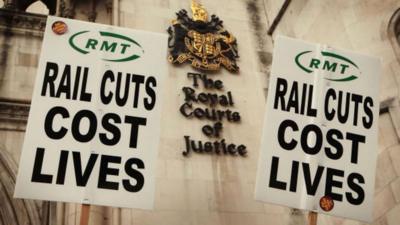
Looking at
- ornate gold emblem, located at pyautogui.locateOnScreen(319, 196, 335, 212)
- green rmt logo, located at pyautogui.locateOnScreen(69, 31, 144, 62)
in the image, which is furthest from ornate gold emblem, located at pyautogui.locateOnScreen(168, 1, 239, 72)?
ornate gold emblem, located at pyautogui.locateOnScreen(319, 196, 335, 212)

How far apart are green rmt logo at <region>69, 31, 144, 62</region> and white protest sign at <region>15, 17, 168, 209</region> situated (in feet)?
0.04

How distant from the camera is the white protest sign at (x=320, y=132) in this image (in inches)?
247

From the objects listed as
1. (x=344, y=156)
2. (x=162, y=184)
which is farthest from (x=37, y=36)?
(x=344, y=156)

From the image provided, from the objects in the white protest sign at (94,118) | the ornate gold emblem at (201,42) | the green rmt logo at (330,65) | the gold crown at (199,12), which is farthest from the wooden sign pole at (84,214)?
the gold crown at (199,12)

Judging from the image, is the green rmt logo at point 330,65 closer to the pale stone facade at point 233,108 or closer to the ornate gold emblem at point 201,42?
the pale stone facade at point 233,108

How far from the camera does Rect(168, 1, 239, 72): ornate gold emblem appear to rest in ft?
35.9

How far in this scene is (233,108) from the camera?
10.7 meters

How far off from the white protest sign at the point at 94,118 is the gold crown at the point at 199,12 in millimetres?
4745

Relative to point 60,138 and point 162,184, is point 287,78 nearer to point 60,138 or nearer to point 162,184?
point 60,138

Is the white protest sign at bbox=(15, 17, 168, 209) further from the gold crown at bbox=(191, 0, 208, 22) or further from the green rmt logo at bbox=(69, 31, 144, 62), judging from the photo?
the gold crown at bbox=(191, 0, 208, 22)

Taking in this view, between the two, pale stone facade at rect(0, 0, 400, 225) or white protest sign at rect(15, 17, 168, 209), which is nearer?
white protest sign at rect(15, 17, 168, 209)

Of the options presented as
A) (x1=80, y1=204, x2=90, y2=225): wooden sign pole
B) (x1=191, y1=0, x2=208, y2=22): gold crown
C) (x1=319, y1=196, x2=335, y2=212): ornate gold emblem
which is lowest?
(x1=80, y1=204, x2=90, y2=225): wooden sign pole

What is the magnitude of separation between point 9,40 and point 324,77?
24.3 feet

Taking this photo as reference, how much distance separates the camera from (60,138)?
244 inches
